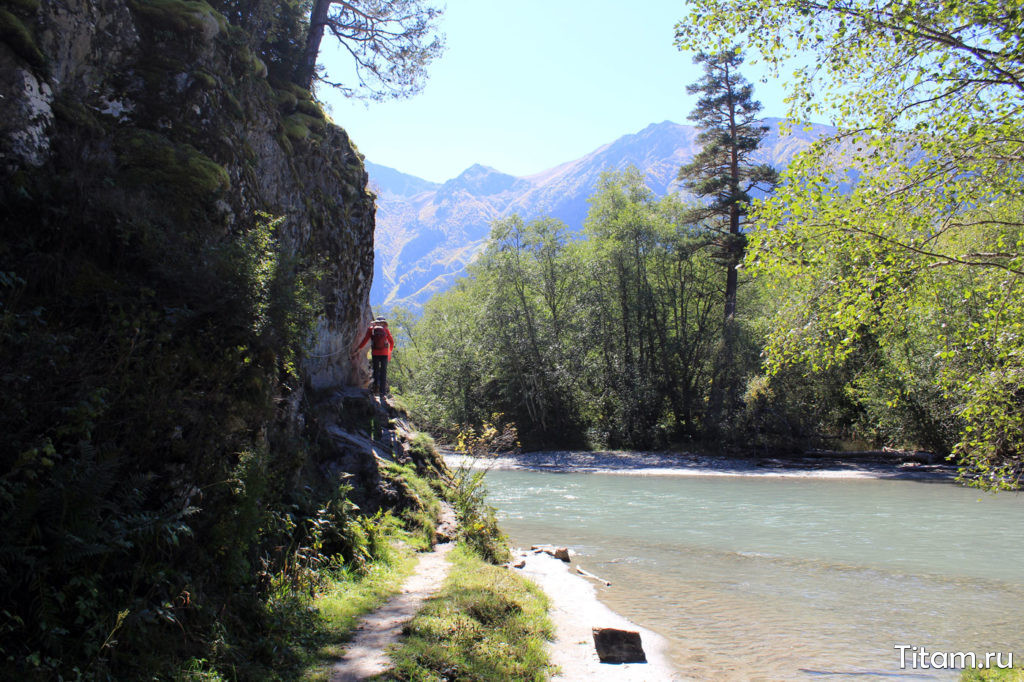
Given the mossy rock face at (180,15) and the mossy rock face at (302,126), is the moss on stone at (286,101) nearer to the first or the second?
the mossy rock face at (302,126)

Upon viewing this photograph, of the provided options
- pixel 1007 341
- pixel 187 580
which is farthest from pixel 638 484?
pixel 187 580

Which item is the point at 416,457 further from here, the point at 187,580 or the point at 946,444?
the point at 946,444

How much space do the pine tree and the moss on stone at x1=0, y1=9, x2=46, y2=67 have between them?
31.0 metres

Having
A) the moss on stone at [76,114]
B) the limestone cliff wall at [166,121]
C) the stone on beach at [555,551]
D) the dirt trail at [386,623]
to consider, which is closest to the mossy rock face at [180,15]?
the limestone cliff wall at [166,121]

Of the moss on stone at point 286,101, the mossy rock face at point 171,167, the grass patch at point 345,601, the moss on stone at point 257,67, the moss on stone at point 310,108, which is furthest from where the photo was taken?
the moss on stone at point 310,108

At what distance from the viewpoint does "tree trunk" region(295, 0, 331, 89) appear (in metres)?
16.2

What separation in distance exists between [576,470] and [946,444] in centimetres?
1616

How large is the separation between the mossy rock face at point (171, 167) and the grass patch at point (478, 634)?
6068 millimetres

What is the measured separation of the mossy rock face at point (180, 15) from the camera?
9039 mm

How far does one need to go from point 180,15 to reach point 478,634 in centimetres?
1025

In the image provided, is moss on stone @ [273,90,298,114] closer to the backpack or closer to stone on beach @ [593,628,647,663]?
the backpack

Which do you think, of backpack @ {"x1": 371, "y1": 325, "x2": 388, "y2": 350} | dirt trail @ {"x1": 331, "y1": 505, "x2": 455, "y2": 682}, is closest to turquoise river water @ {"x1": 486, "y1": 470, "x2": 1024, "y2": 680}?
dirt trail @ {"x1": 331, "y1": 505, "x2": 455, "y2": 682}

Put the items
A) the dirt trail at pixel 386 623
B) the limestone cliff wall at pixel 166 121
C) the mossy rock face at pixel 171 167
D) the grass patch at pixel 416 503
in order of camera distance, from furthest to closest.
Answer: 1. the grass patch at pixel 416 503
2. the mossy rock face at pixel 171 167
3. the limestone cliff wall at pixel 166 121
4. the dirt trail at pixel 386 623

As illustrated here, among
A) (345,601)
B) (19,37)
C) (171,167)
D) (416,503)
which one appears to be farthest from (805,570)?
(19,37)
